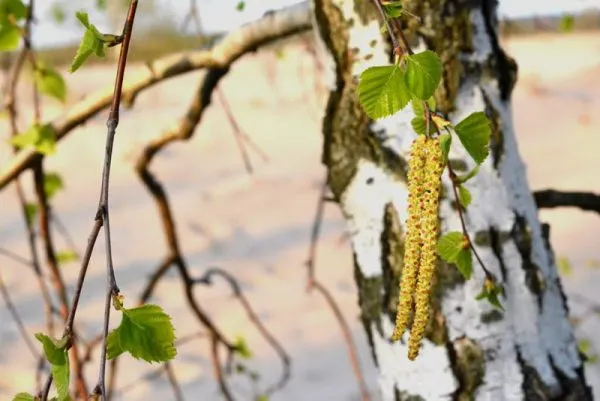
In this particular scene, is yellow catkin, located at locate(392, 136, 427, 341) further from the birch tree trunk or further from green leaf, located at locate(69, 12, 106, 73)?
the birch tree trunk

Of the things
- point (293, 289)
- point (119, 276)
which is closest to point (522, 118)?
point (293, 289)

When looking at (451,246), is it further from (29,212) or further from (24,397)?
(29,212)

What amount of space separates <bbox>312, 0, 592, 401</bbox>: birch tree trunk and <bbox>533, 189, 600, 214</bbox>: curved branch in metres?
0.15

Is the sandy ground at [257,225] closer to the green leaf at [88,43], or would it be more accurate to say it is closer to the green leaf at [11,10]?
the green leaf at [11,10]

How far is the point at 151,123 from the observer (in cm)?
612

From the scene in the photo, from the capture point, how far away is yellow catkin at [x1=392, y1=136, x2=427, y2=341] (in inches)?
16.4

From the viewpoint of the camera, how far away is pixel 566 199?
100 cm

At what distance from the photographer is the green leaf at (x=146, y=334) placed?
0.46 m

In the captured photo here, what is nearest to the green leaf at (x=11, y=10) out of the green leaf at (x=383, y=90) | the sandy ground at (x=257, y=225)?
the green leaf at (x=383, y=90)

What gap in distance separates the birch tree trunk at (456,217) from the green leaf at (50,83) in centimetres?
46

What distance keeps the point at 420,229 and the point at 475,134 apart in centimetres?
6

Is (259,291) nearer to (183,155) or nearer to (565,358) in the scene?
(183,155)

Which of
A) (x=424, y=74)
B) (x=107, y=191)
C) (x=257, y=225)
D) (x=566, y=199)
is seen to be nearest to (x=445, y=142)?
(x=424, y=74)

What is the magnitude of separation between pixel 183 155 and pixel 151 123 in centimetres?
58
